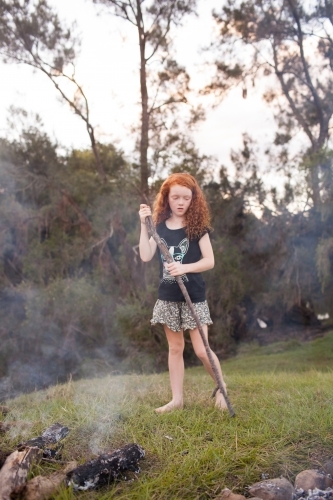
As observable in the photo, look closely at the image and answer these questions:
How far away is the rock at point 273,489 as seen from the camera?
206 centimetres

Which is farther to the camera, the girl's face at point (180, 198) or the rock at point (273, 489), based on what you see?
the girl's face at point (180, 198)

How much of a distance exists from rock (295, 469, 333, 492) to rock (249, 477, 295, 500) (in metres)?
0.08

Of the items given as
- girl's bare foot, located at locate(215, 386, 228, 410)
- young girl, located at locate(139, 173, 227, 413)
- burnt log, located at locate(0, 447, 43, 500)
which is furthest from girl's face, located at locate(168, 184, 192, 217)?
burnt log, located at locate(0, 447, 43, 500)

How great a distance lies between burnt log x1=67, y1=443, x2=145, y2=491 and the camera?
2.14 m

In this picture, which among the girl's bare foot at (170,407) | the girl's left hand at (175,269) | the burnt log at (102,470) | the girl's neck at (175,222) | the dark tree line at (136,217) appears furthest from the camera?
the dark tree line at (136,217)

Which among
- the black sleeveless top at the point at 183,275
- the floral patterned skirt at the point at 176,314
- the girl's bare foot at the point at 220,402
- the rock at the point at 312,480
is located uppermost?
the black sleeveless top at the point at 183,275

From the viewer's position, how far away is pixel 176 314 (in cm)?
314

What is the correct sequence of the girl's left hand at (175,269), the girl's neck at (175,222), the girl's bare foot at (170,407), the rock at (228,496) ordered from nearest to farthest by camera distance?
the rock at (228,496), the girl's left hand at (175,269), the girl's bare foot at (170,407), the girl's neck at (175,222)

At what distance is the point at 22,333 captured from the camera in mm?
8438

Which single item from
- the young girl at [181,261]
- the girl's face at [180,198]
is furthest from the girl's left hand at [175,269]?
the girl's face at [180,198]

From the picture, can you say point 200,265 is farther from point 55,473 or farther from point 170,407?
point 55,473

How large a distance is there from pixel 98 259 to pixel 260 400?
6.35 m

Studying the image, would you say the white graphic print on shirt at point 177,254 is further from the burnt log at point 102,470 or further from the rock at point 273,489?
the rock at point 273,489

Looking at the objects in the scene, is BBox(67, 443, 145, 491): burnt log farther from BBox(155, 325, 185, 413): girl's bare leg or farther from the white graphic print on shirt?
the white graphic print on shirt
